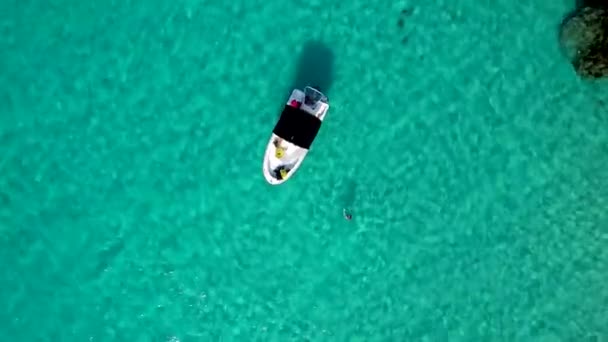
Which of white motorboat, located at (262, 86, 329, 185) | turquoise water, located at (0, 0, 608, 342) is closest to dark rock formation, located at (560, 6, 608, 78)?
turquoise water, located at (0, 0, 608, 342)

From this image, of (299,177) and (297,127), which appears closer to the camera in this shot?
(297,127)

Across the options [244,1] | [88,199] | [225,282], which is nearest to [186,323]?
[225,282]

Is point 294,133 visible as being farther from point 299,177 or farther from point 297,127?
point 299,177

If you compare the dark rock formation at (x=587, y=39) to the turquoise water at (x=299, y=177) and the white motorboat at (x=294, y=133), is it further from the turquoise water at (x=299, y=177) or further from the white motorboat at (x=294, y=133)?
the white motorboat at (x=294, y=133)

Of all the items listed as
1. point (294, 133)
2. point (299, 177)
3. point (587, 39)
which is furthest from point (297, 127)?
point (587, 39)

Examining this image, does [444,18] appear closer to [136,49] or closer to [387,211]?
[387,211]

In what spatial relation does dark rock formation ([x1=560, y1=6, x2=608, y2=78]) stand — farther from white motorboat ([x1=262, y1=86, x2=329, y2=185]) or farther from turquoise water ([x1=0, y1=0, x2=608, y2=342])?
white motorboat ([x1=262, y1=86, x2=329, y2=185])
